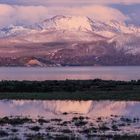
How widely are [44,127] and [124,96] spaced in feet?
95.6

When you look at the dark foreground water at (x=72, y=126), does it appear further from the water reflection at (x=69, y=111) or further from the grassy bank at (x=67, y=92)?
the grassy bank at (x=67, y=92)

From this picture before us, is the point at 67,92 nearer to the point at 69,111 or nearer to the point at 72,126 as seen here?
the point at 69,111

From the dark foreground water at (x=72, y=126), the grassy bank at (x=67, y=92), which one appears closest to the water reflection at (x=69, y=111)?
the dark foreground water at (x=72, y=126)

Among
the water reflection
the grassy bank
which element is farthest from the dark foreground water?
the grassy bank

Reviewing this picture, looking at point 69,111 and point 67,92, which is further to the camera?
point 67,92

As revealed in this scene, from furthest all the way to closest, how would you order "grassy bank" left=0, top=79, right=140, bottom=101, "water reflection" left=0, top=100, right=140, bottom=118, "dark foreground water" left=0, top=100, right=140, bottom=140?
"grassy bank" left=0, top=79, right=140, bottom=101 → "water reflection" left=0, top=100, right=140, bottom=118 → "dark foreground water" left=0, top=100, right=140, bottom=140

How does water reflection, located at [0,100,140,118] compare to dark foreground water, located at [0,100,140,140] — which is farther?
water reflection, located at [0,100,140,118]

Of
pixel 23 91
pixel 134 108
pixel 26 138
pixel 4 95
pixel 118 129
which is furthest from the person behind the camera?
pixel 23 91

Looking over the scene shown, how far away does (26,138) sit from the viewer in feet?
75.0

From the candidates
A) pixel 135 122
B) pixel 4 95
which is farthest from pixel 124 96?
pixel 135 122

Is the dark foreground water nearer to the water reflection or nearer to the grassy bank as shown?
the water reflection

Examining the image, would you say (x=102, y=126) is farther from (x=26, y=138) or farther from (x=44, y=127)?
(x=26, y=138)

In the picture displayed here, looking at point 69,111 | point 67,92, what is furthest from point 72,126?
point 67,92

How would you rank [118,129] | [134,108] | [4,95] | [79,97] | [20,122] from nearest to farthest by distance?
[118,129] → [20,122] → [134,108] → [79,97] → [4,95]
